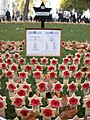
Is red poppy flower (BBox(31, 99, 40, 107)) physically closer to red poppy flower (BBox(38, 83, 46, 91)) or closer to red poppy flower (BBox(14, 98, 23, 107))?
red poppy flower (BBox(14, 98, 23, 107))

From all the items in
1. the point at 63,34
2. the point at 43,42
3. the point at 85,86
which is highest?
the point at 85,86

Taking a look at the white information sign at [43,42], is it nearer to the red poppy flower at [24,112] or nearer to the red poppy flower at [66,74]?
the red poppy flower at [66,74]

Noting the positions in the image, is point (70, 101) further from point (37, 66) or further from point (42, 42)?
point (42, 42)

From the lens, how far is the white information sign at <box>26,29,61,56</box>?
7.91 metres

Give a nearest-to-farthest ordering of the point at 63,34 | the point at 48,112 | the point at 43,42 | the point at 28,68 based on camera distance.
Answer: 1. the point at 48,112
2. the point at 28,68
3. the point at 43,42
4. the point at 63,34

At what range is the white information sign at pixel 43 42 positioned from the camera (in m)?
7.91

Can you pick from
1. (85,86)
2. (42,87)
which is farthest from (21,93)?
(85,86)

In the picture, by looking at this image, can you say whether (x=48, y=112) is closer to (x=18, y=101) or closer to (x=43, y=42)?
(x=18, y=101)

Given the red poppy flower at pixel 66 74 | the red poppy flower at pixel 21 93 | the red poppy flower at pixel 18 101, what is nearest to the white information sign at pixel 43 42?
the red poppy flower at pixel 66 74

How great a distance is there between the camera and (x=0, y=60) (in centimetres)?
655

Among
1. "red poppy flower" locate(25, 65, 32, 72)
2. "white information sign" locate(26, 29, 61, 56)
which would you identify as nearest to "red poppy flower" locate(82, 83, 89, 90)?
"red poppy flower" locate(25, 65, 32, 72)

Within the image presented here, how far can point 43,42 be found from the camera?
313 inches

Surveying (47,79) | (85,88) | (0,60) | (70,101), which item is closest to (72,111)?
(70,101)

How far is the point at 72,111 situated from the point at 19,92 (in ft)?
2.29
